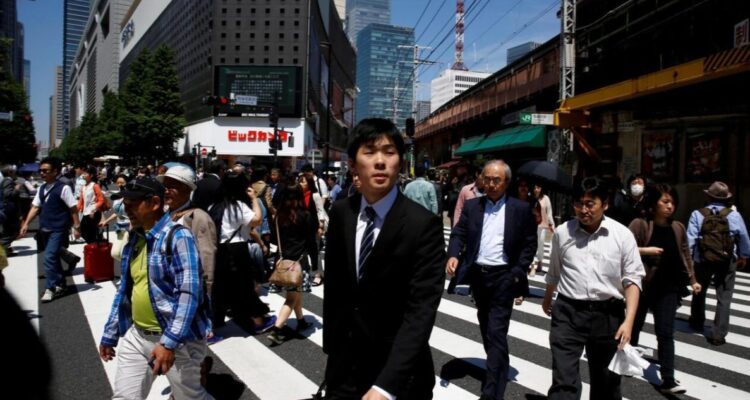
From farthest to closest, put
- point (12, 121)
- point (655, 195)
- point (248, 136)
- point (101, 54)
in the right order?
point (101, 54) < point (248, 136) < point (12, 121) < point (655, 195)

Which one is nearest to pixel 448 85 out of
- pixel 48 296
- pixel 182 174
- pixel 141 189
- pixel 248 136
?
pixel 248 136

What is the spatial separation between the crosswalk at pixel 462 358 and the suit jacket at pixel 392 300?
2487 mm

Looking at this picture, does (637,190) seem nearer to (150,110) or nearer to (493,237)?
(493,237)

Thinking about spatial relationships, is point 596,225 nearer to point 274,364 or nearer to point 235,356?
point 274,364

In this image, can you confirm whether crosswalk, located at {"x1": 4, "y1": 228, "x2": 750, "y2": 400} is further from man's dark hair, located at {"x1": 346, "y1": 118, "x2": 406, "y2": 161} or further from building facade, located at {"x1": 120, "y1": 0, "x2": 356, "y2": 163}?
building facade, located at {"x1": 120, "y1": 0, "x2": 356, "y2": 163}

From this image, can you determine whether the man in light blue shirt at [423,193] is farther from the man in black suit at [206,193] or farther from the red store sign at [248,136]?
the red store sign at [248,136]

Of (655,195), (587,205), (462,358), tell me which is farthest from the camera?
(462,358)

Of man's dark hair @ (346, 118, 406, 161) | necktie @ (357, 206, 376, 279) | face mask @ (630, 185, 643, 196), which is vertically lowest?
necktie @ (357, 206, 376, 279)

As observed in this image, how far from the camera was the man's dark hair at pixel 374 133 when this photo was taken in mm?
2080

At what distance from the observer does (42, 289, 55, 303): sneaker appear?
729 centimetres

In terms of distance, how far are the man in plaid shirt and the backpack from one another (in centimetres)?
588

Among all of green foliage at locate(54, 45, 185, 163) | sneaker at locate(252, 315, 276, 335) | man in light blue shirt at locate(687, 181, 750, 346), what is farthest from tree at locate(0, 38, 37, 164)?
man in light blue shirt at locate(687, 181, 750, 346)

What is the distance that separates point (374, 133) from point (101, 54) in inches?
6145

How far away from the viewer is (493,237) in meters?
4.31
